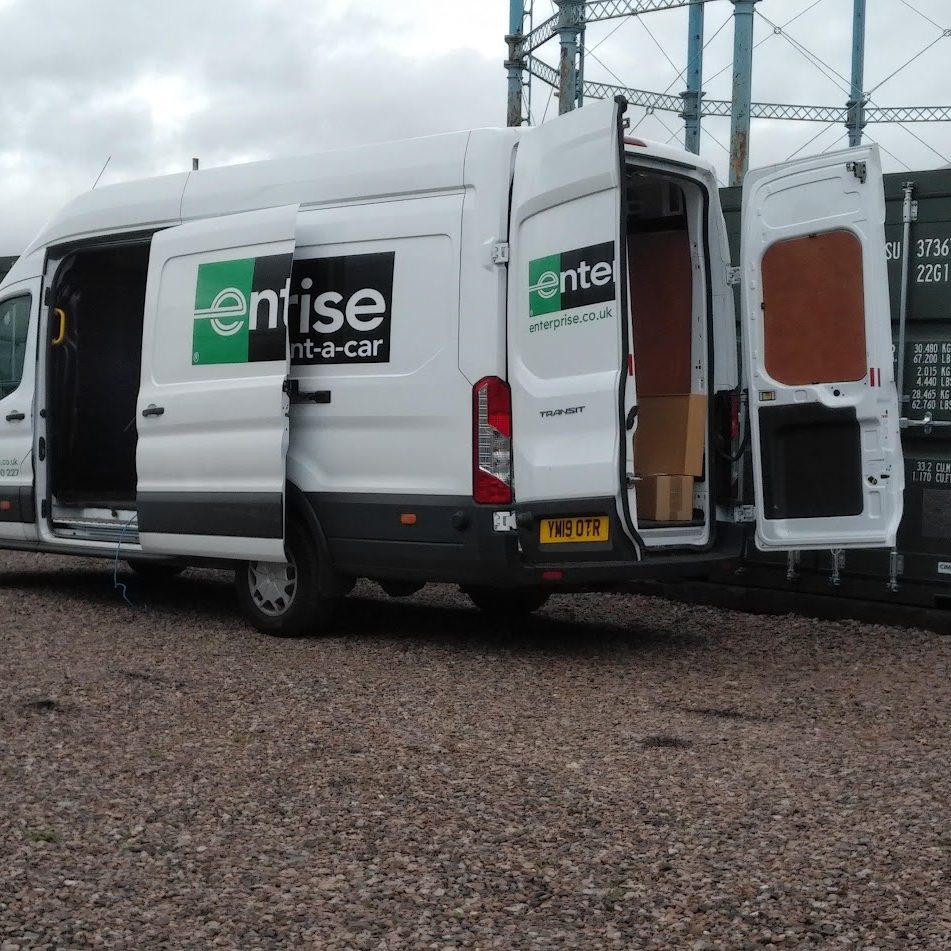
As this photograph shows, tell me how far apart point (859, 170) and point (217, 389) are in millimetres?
3493

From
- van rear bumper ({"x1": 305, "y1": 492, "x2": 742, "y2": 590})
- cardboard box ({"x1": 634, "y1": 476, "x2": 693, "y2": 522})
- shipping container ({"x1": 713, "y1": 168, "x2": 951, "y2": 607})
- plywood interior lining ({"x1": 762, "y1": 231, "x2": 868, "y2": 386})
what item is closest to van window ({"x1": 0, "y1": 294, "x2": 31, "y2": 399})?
van rear bumper ({"x1": 305, "y1": 492, "x2": 742, "y2": 590})

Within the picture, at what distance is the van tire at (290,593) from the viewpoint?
733cm

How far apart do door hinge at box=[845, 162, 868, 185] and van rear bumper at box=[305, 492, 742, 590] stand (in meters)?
1.87

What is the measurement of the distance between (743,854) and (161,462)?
4.85m

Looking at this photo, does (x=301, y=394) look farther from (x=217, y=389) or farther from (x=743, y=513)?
(x=743, y=513)

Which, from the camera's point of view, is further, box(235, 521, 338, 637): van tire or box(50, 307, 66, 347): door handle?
box(50, 307, 66, 347): door handle

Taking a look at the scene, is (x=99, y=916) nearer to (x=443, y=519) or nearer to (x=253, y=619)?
(x=443, y=519)

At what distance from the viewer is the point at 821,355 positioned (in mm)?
6852

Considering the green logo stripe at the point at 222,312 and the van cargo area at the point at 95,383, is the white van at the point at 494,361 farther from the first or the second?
the van cargo area at the point at 95,383

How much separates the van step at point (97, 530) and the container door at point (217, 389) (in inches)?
16.8

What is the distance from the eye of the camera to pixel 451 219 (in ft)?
22.3

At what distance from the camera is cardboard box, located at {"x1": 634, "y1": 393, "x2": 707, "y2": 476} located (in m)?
7.22

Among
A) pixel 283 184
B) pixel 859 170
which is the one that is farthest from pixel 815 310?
pixel 283 184

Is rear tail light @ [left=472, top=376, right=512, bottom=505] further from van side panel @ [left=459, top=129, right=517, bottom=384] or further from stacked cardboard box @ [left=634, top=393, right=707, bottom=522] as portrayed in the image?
stacked cardboard box @ [left=634, top=393, right=707, bottom=522]
